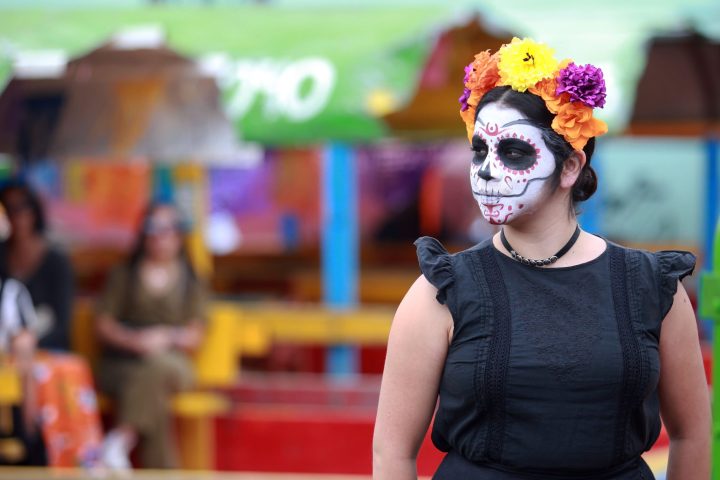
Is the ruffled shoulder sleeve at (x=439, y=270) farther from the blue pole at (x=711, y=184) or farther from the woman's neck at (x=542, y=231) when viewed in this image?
the blue pole at (x=711, y=184)

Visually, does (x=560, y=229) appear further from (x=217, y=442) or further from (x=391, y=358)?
(x=217, y=442)

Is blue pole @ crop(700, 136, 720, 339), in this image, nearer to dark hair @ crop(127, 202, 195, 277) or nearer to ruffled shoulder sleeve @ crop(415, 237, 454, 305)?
dark hair @ crop(127, 202, 195, 277)

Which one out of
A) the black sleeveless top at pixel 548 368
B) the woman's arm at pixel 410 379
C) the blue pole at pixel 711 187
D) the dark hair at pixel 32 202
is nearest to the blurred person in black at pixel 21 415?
the dark hair at pixel 32 202

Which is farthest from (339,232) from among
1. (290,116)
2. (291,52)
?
(291,52)

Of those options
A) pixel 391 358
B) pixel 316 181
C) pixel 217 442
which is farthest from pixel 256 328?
pixel 316 181

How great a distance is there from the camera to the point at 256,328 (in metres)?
7.53

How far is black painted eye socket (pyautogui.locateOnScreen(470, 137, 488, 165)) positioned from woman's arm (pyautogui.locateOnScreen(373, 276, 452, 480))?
280 mm

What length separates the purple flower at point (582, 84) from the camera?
2.46 meters

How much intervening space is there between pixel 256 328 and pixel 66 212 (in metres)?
9.08

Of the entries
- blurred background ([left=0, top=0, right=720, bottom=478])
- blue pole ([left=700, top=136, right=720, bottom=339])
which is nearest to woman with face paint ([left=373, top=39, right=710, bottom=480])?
blurred background ([left=0, top=0, right=720, bottom=478])

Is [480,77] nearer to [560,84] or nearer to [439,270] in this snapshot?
[560,84]

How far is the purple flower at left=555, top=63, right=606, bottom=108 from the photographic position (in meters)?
2.46

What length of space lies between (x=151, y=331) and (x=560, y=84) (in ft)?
16.7

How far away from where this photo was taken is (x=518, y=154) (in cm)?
253
